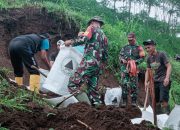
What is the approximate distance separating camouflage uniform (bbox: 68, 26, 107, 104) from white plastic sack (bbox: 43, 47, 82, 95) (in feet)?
0.54

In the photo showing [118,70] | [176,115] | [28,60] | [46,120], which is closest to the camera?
[46,120]

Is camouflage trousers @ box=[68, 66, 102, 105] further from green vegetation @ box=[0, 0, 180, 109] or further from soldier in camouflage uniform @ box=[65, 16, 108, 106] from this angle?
green vegetation @ box=[0, 0, 180, 109]

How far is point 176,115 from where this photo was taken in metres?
4.79

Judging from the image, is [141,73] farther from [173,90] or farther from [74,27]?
[74,27]

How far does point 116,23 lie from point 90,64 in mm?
10167

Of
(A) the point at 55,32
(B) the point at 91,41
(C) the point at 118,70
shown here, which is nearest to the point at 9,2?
(A) the point at 55,32

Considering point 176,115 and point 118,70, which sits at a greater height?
point 176,115

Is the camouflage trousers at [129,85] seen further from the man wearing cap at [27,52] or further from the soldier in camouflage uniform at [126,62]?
the man wearing cap at [27,52]

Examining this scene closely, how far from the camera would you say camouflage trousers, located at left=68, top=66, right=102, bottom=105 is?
248 inches

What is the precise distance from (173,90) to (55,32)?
367 centimetres

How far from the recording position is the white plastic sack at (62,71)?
6.41m

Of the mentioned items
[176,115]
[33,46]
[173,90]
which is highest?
[33,46]

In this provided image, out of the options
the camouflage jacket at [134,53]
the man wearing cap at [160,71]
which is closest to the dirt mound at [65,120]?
the man wearing cap at [160,71]

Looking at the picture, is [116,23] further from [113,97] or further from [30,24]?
[113,97]
